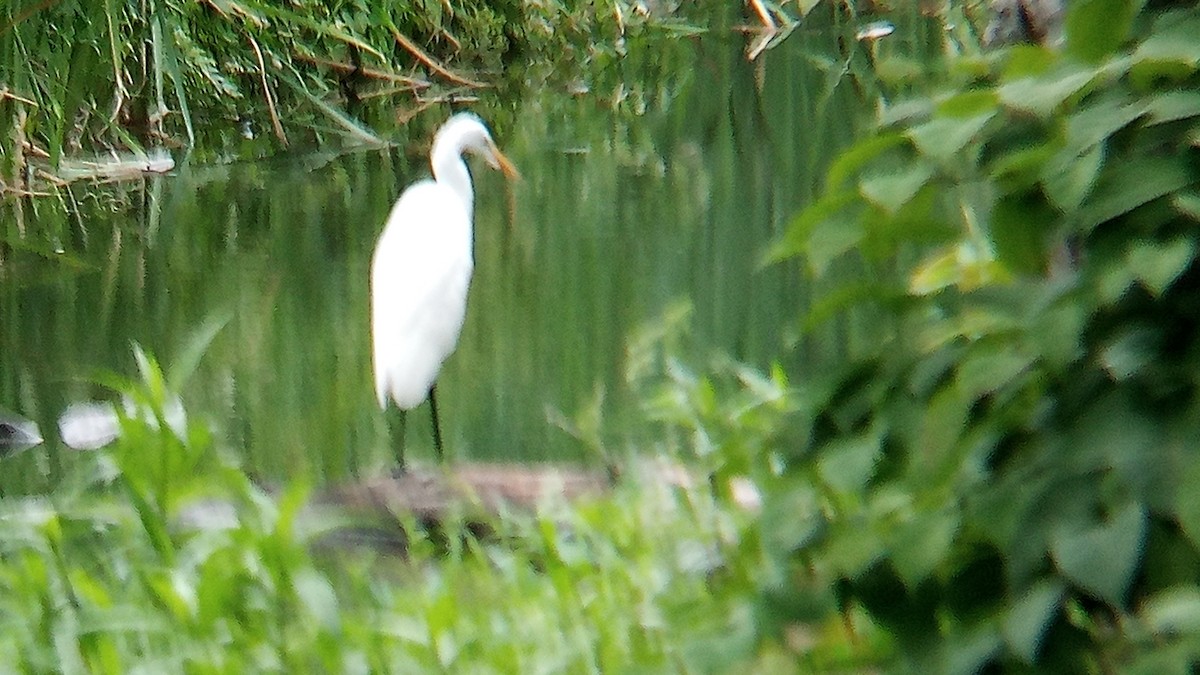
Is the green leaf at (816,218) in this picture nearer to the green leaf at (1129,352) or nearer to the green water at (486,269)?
the green leaf at (1129,352)

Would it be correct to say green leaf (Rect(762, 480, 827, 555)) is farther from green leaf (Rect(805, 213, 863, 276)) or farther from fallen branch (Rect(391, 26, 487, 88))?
fallen branch (Rect(391, 26, 487, 88))

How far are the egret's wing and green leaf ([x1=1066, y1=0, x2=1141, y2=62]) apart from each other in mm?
2013

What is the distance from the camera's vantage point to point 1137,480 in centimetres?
50

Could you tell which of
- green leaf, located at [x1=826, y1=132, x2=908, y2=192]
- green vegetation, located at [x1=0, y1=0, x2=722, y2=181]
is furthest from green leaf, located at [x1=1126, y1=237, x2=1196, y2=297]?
green vegetation, located at [x1=0, y1=0, x2=722, y2=181]

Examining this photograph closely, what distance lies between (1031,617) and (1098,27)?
24 centimetres

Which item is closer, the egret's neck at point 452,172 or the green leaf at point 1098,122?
the green leaf at point 1098,122

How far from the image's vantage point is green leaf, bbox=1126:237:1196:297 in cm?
48

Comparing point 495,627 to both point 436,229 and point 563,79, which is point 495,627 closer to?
point 436,229

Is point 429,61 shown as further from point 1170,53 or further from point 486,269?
point 1170,53

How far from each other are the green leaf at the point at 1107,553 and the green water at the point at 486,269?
63.4 inches

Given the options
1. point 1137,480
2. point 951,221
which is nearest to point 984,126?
point 951,221

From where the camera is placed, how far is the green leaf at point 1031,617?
51cm

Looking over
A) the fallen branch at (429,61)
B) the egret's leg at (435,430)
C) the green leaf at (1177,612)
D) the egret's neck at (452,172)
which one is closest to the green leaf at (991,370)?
the green leaf at (1177,612)

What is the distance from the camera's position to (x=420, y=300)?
2465mm
